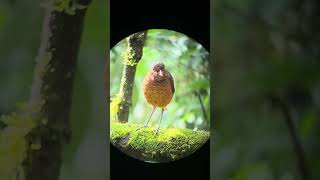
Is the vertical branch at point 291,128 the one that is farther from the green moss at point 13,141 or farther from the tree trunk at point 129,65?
the green moss at point 13,141

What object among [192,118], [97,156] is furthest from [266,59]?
[97,156]

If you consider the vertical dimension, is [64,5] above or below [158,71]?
above

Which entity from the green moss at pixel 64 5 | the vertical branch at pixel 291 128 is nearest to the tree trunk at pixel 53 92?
the green moss at pixel 64 5

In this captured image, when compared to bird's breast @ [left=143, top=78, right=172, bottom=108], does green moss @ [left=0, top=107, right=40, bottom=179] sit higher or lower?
lower

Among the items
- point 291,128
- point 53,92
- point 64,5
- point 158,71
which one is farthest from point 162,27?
point 291,128

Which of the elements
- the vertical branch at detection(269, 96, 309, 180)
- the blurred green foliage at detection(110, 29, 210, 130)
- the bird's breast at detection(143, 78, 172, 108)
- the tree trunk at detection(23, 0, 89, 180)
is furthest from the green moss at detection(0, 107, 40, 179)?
the vertical branch at detection(269, 96, 309, 180)

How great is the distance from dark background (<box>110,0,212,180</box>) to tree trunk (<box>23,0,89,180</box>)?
→ 0.49 ft

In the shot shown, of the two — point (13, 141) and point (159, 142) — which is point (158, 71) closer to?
point (159, 142)

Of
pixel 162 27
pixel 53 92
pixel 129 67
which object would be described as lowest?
pixel 53 92

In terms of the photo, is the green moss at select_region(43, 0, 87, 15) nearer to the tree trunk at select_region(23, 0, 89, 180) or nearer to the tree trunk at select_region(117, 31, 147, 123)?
the tree trunk at select_region(23, 0, 89, 180)

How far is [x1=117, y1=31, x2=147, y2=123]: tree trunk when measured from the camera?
6.75ft

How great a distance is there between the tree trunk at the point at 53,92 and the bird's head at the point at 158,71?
1.01ft

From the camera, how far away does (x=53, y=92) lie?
2020 millimetres

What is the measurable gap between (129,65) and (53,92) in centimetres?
31
